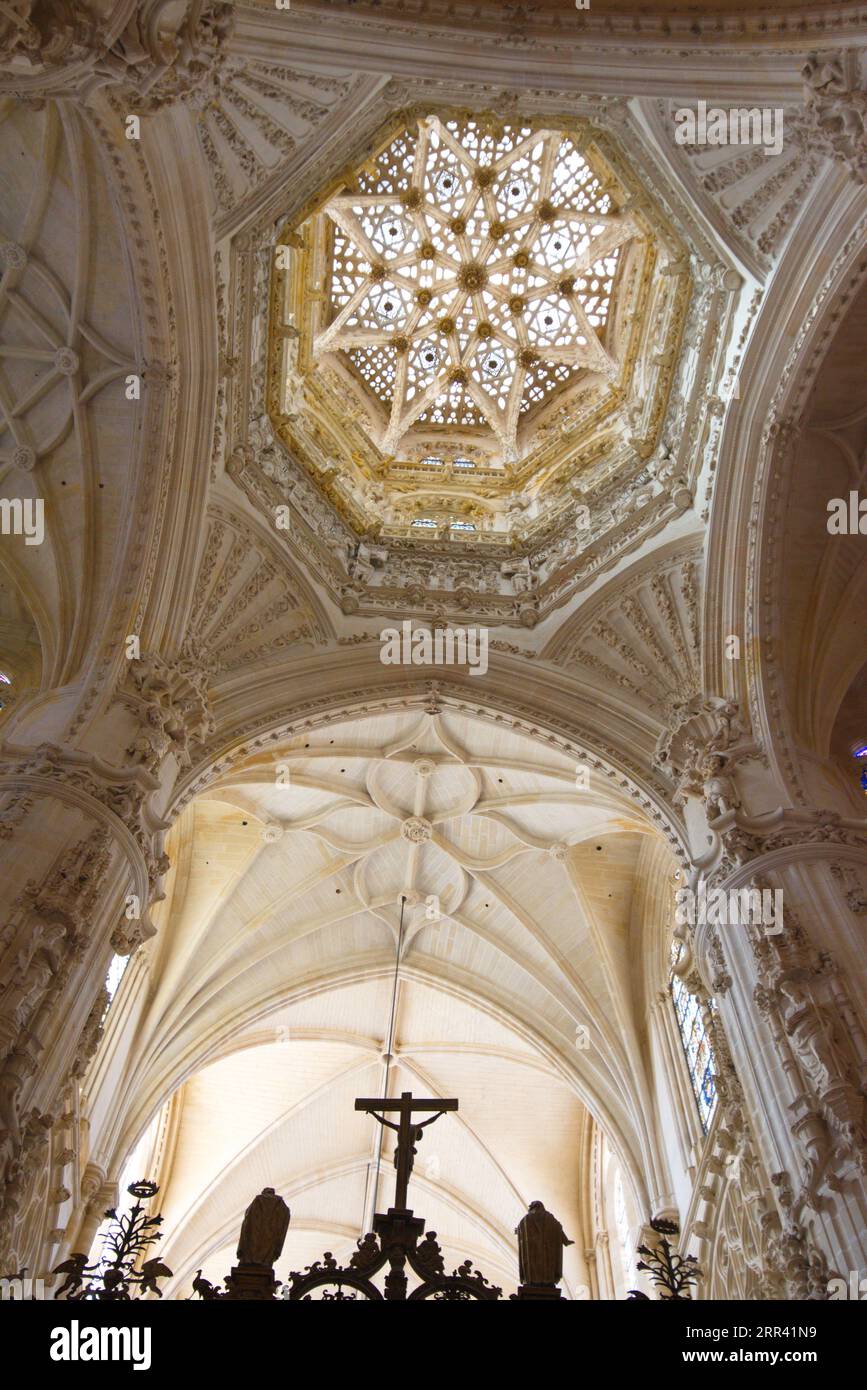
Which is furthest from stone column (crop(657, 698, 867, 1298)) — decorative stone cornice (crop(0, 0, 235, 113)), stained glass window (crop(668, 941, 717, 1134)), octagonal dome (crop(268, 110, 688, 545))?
decorative stone cornice (crop(0, 0, 235, 113))

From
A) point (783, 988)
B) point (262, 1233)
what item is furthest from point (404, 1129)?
point (783, 988)

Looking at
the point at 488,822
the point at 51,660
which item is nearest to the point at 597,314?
the point at 488,822

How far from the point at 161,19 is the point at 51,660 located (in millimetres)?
6903

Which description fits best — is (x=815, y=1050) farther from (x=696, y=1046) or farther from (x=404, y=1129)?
(x=696, y=1046)

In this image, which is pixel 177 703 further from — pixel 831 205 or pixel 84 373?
pixel 831 205

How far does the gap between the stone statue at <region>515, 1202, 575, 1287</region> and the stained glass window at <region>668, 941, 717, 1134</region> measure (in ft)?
23.3

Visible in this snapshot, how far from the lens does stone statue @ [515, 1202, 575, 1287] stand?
6.59m

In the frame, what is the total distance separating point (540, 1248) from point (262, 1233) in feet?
Result: 5.73

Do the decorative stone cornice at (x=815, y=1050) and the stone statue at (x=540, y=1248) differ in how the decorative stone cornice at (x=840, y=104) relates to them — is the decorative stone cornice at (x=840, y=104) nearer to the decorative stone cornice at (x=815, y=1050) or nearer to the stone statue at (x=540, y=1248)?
the decorative stone cornice at (x=815, y=1050)

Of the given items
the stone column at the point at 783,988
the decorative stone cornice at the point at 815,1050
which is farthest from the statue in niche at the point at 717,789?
the decorative stone cornice at the point at 815,1050

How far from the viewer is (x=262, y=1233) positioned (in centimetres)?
681

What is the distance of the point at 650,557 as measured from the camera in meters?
15.7

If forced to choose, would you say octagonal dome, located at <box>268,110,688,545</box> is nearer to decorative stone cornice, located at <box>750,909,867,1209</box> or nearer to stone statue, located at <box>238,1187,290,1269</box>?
decorative stone cornice, located at <box>750,909,867,1209</box>

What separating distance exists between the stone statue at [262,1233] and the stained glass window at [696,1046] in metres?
7.78
